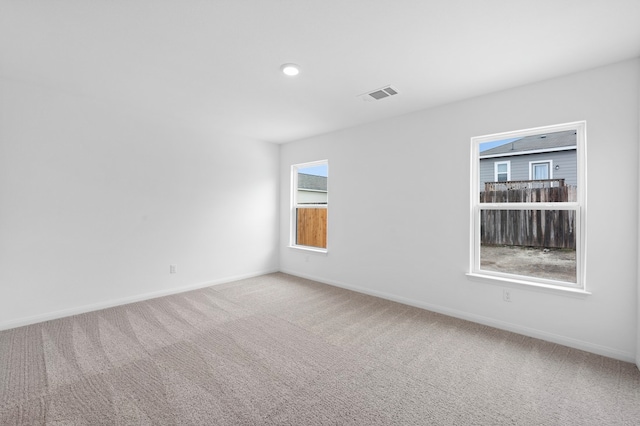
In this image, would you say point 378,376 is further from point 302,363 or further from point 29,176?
point 29,176

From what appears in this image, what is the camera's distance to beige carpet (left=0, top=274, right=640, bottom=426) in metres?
1.76

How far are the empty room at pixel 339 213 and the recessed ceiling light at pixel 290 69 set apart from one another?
2.8 inches

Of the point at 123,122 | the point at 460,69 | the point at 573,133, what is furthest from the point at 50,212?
the point at 573,133

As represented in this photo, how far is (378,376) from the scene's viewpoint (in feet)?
7.09

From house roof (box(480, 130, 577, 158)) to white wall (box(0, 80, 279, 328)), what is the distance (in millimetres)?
3929

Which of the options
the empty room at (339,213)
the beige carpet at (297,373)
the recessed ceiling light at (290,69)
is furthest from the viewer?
the recessed ceiling light at (290,69)

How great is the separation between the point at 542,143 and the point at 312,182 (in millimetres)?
3432

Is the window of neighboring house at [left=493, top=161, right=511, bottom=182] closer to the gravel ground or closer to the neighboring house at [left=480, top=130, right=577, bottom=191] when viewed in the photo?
the neighboring house at [left=480, top=130, right=577, bottom=191]

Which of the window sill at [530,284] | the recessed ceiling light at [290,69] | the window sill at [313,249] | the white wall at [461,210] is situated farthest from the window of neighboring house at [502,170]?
the window sill at [313,249]

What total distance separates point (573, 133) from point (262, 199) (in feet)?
14.5

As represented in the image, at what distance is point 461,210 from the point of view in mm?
3309

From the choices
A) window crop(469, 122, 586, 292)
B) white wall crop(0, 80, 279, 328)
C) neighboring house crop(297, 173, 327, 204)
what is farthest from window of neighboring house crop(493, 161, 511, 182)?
white wall crop(0, 80, 279, 328)

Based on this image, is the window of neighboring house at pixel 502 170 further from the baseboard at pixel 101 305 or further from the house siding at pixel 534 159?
A: the baseboard at pixel 101 305

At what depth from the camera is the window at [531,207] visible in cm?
271
